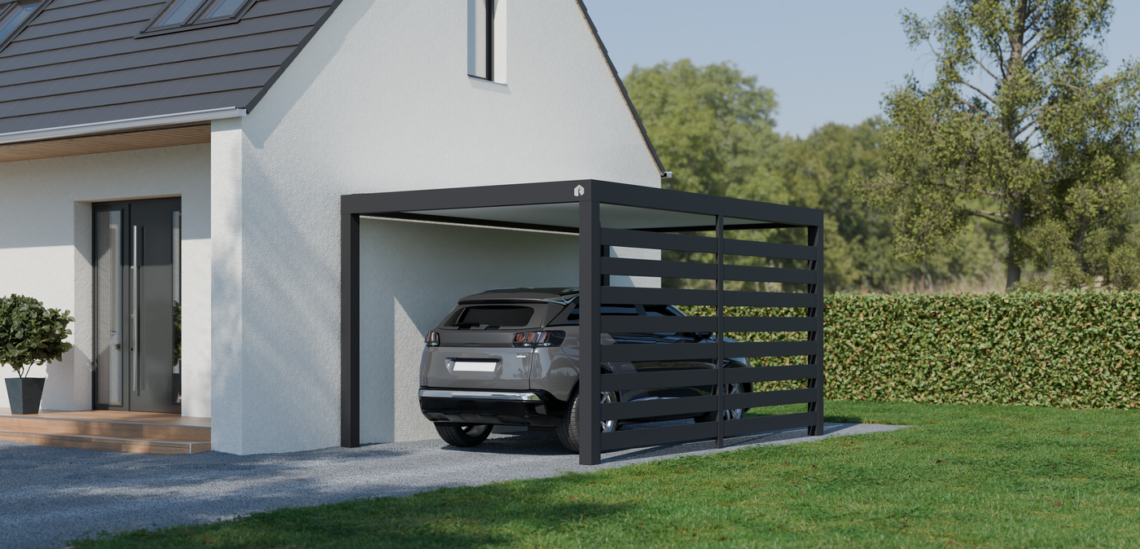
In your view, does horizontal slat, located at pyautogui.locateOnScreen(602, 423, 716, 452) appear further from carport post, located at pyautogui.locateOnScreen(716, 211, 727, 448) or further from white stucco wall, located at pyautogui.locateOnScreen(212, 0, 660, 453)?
white stucco wall, located at pyautogui.locateOnScreen(212, 0, 660, 453)

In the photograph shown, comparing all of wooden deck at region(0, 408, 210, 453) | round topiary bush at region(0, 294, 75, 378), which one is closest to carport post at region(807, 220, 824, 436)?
wooden deck at region(0, 408, 210, 453)

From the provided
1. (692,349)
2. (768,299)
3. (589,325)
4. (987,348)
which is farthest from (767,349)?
(987,348)

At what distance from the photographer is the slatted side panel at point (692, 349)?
9.55m

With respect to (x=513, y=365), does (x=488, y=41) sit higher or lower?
higher

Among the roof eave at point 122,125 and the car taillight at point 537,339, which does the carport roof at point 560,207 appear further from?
the roof eave at point 122,125

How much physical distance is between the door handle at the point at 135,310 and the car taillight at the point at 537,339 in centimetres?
468

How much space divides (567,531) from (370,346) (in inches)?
215

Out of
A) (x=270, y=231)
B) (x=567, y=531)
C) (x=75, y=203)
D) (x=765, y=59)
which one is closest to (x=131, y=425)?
(x=270, y=231)

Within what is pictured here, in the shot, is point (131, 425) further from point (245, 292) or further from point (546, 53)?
point (546, 53)

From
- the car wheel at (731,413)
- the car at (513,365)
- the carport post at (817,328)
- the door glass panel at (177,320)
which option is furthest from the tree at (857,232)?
the car at (513,365)

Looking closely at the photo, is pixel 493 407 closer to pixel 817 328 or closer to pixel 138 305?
pixel 817 328

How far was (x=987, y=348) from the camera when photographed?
51.4 feet

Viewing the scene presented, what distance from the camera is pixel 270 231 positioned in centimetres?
1023

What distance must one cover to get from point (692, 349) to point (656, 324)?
69 cm
